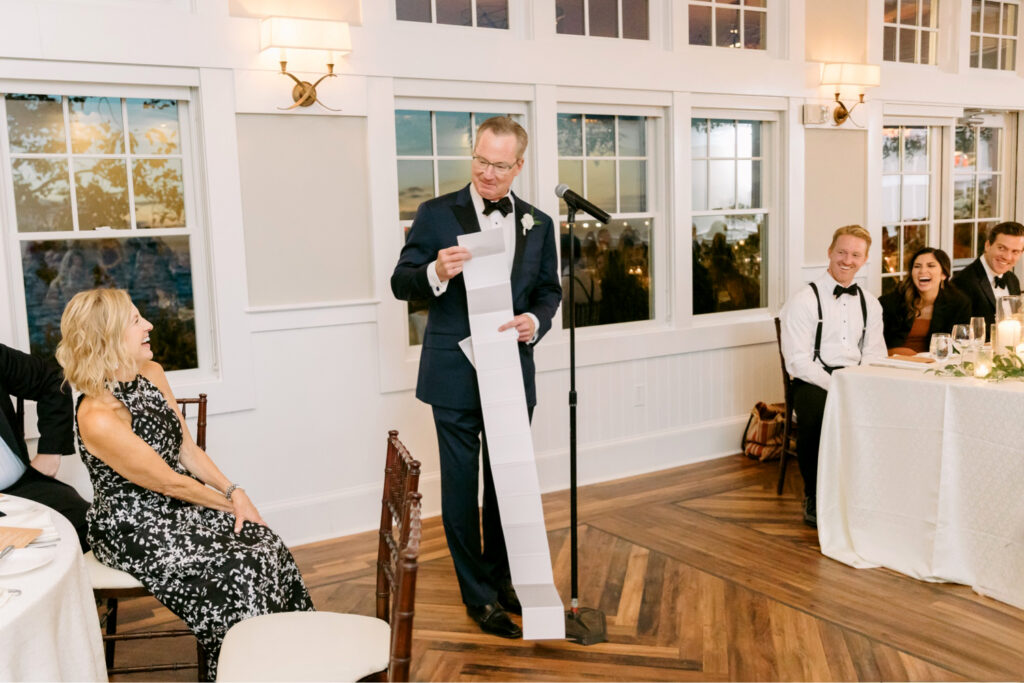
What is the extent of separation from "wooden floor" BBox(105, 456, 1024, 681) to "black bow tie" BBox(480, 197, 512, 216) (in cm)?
150

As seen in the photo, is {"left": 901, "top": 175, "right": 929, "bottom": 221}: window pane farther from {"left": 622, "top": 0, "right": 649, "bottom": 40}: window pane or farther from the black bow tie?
the black bow tie

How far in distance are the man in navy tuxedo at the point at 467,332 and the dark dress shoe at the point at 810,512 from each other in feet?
5.73

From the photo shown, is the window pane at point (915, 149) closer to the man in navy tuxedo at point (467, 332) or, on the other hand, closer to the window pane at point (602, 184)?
the window pane at point (602, 184)

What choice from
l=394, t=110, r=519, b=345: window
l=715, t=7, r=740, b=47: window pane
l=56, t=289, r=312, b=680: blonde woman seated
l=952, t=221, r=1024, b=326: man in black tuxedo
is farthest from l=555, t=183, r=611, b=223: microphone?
l=952, t=221, r=1024, b=326: man in black tuxedo

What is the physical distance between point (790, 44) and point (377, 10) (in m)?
2.70

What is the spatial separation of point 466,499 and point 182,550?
39.3 inches

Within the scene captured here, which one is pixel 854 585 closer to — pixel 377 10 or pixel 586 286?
pixel 586 286

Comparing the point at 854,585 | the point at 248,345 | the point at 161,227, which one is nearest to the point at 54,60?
the point at 161,227

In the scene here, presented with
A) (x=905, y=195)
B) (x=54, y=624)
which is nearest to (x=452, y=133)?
(x=54, y=624)

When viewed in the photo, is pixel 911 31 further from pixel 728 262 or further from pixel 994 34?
pixel 728 262

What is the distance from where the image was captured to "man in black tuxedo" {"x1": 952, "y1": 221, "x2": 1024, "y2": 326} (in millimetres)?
4906

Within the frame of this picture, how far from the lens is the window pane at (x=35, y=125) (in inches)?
140

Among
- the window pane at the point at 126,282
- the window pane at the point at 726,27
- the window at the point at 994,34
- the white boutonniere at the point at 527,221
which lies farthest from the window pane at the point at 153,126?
the window at the point at 994,34

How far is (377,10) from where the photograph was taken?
4.11 metres
